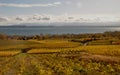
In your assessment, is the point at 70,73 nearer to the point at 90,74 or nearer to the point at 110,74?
the point at 90,74

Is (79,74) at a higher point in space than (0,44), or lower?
higher

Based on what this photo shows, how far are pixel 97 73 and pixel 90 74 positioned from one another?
38.4 inches

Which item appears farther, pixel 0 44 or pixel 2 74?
pixel 0 44

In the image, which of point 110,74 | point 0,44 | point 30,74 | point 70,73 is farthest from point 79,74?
point 0,44

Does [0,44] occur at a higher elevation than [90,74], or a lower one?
lower

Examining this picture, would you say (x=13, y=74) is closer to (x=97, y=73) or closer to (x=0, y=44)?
(x=97, y=73)

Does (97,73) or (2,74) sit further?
(2,74)

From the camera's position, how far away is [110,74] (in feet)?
74.9

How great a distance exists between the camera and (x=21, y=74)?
23.9 meters

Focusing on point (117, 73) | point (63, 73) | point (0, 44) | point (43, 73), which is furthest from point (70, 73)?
point (0, 44)

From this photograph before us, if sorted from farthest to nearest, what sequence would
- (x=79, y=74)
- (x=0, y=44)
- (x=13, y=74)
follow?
(x=0, y=44) → (x=13, y=74) → (x=79, y=74)

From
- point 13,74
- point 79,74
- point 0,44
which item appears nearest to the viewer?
point 79,74

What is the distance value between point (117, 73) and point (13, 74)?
9.13 m

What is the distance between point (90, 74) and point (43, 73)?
399cm
